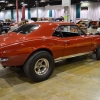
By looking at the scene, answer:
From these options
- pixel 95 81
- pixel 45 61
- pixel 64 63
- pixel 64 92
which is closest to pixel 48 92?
pixel 64 92

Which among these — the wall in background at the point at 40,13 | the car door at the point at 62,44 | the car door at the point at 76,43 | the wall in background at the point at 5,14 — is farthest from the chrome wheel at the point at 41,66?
the wall in background at the point at 5,14

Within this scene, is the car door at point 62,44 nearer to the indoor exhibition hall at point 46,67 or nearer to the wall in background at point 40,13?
→ the indoor exhibition hall at point 46,67

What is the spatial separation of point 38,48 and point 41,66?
1.47 ft

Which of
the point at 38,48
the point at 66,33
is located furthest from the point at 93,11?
the point at 38,48

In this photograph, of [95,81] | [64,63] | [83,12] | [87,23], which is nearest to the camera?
[95,81]

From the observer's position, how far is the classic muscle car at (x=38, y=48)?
3.05 m

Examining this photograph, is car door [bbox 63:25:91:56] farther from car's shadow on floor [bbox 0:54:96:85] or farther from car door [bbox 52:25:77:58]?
car's shadow on floor [bbox 0:54:96:85]

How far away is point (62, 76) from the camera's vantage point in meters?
3.78

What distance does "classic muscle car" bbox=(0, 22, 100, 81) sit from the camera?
10.0 ft

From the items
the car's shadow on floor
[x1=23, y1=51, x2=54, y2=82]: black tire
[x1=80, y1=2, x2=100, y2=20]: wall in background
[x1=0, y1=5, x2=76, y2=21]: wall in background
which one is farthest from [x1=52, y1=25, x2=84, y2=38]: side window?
[x1=0, y1=5, x2=76, y2=21]: wall in background

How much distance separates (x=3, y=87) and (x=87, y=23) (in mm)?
15351

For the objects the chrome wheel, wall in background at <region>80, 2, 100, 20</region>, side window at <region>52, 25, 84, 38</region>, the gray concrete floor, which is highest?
wall in background at <region>80, 2, 100, 20</region>

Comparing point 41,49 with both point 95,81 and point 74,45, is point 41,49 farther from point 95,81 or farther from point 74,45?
point 95,81

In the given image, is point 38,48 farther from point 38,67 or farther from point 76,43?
point 76,43
